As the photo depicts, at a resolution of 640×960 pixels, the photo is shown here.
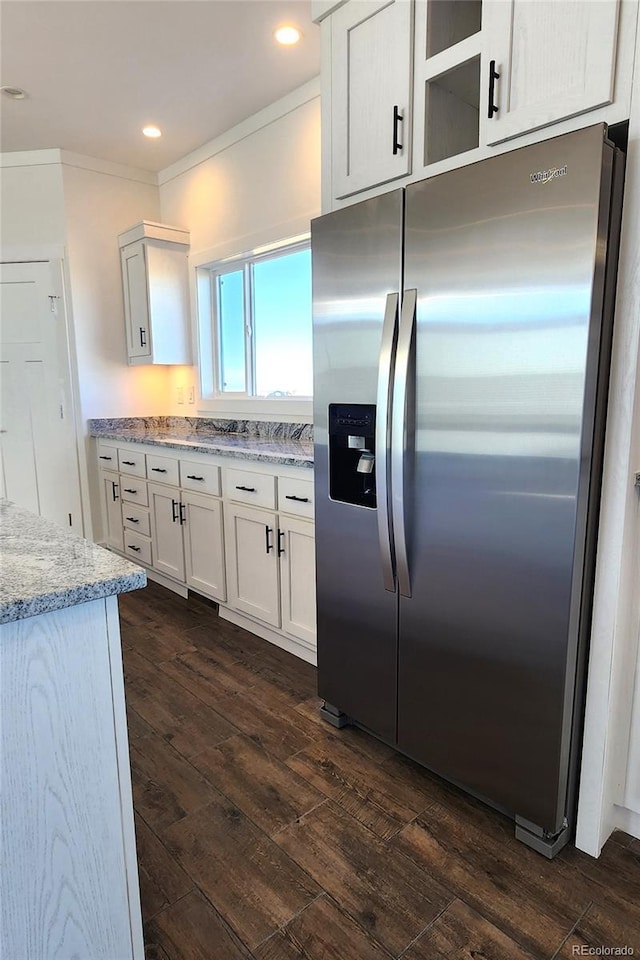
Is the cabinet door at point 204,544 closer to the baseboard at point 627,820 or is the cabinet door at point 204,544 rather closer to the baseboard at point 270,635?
the baseboard at point 270,635

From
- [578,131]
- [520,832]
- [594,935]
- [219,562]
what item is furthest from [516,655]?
[219,562]

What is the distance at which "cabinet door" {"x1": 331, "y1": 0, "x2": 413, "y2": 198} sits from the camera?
5.49 feet

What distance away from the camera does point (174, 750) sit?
201 cm

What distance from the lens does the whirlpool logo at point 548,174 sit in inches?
50.5

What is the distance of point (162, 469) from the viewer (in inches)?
132

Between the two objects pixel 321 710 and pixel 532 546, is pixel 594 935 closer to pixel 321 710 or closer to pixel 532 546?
pixel 532 546

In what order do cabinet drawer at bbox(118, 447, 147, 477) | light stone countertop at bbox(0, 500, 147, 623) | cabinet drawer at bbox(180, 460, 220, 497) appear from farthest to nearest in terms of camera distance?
cabinet drawer at bbox(118, 447, 147, 477) → cabinet drawer at bbox(180, 460, 220, 497) → light stone countertop at bbox(0, 500, 147, 623)

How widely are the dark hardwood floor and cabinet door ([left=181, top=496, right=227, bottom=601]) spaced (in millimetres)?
866

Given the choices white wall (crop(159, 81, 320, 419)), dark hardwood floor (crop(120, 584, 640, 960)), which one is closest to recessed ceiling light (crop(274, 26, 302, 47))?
white wall (crop(159, 81, 320, 419))

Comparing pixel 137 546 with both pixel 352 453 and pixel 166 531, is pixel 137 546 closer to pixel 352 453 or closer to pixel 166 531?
pixel 166 531

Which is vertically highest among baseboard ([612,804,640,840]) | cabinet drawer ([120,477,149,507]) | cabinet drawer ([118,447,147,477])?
cabinet drawer ([118,447,147,477])

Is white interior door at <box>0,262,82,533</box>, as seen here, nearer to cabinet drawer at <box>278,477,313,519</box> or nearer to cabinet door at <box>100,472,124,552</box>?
cabinet door at <box>100,472,124,552</box>

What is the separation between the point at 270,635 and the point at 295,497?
815 millimetres

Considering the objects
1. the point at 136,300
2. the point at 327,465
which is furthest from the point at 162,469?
the point at 327,465
